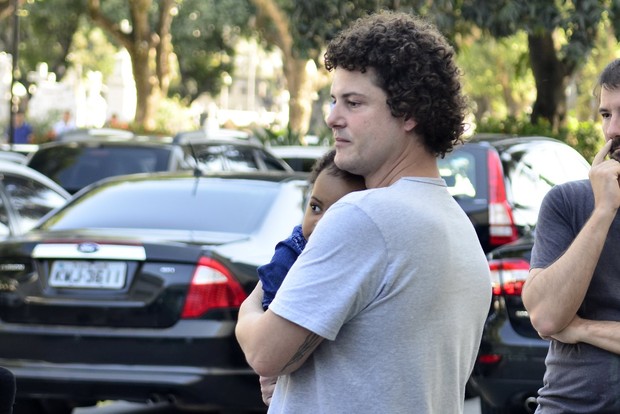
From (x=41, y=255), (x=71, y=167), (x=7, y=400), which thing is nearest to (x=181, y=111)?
(x=71, y=167)

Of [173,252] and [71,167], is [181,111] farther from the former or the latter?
[173,252]

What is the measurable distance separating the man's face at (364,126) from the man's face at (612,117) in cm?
80

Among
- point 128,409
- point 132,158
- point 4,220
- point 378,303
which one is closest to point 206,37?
point 132,158

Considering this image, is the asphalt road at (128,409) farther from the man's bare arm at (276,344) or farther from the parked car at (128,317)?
the man's bare arm at (276,344)

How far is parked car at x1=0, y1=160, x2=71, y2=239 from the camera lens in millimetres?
9433

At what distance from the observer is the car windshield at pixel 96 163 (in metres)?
13.6

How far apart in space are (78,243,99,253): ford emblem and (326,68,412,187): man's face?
13.7 ft

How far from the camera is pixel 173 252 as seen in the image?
6.85 metres

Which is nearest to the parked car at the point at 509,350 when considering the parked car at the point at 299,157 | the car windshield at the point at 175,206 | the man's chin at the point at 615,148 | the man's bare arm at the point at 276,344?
the car windshield at the point at 175,206

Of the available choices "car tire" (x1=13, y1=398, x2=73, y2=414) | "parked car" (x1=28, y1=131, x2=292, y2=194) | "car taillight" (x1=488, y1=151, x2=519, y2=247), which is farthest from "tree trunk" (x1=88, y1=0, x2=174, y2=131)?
"car tire" (x1=13, y1=398, x2=73, y2=414)

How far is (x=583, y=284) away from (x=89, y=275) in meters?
4.03

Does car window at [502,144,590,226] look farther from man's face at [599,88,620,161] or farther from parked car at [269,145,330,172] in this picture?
parked car at [269,145,330,172]

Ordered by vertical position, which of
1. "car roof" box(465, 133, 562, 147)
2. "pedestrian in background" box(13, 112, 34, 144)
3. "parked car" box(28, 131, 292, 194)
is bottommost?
"pedestrian in background" box(13, 112, 34, 144)

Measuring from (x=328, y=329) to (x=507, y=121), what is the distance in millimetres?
17225
